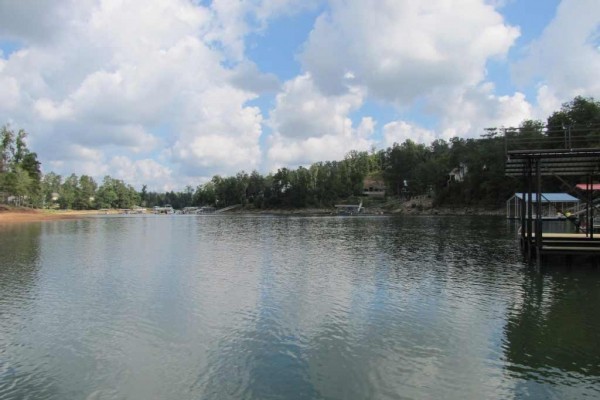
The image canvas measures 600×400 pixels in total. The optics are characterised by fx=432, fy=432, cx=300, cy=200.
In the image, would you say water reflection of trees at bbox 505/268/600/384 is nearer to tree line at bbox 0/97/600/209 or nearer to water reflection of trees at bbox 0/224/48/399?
water reflection of trees at bbox 0/224/48/399

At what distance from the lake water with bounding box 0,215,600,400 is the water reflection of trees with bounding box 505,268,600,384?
6 centimetres

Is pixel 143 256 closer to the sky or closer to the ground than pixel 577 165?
closer to the ground

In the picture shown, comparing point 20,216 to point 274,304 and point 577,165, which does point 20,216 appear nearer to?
point 274,304

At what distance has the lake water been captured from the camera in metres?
10.3

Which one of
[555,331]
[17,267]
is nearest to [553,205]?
[555,331]

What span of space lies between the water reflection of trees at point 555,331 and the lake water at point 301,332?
0.06 m

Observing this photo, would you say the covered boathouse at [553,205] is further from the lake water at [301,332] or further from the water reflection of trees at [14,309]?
the water reflection of trees at [14,309]

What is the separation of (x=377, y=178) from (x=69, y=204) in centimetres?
13411

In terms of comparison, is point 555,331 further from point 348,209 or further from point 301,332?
point 348,209

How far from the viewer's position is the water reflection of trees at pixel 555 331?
1098cm

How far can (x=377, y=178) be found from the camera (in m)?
190

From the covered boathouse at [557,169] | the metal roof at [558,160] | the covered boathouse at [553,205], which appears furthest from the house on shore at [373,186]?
the covered boathouse at [557,169]

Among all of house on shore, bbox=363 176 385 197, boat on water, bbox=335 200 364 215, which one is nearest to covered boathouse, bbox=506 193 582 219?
boat on water, bbox=335 200 364 215

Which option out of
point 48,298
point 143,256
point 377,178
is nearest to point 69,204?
point 377,178
